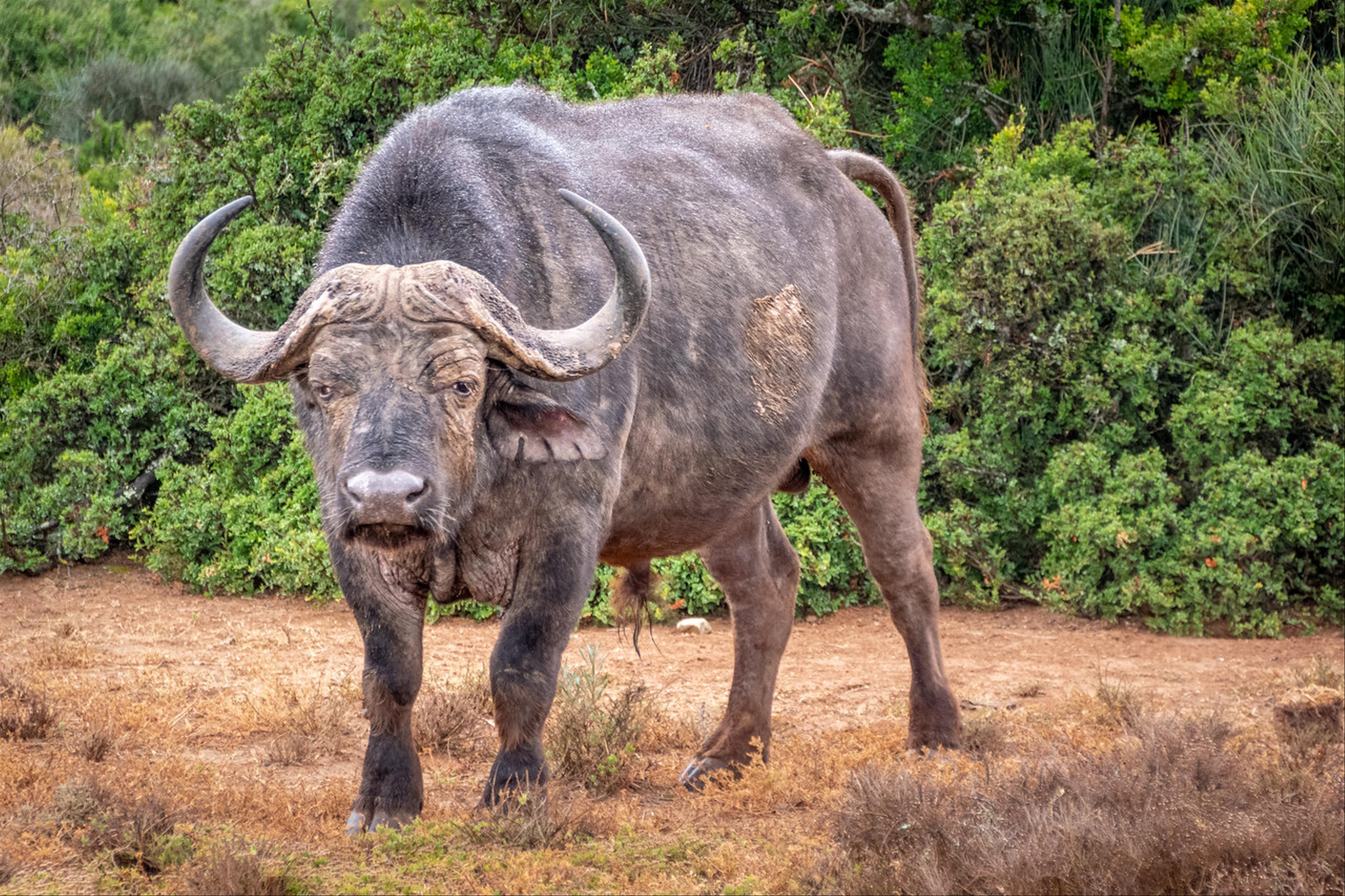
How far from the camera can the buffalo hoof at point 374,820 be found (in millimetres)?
4711

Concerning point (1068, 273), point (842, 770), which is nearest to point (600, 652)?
point (842, 770)

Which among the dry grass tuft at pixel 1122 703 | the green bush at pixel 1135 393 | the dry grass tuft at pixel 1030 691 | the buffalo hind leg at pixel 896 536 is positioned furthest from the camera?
the green bush at pixel 1135 393

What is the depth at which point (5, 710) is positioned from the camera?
624 centimetres

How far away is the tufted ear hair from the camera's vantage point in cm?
452

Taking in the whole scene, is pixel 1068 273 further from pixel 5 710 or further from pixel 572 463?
pixel 5 710

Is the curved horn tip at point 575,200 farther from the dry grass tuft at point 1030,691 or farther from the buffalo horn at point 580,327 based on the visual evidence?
the dry grass tuft at point 1030,691

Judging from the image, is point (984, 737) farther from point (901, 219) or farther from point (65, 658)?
point (65, 658)

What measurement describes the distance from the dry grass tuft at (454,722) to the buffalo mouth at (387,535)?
223 cm

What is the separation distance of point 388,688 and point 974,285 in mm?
6452

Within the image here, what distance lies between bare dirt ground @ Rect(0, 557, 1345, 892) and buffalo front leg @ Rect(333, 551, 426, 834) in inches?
5.9

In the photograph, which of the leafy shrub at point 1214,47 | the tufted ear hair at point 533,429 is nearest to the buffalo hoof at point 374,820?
the tufted ear hair at point 533,429

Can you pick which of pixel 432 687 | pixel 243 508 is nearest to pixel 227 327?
pixel 432 687

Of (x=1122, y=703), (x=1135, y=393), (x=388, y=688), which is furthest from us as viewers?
(x=1135, y=393)

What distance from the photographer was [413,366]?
4.27m
